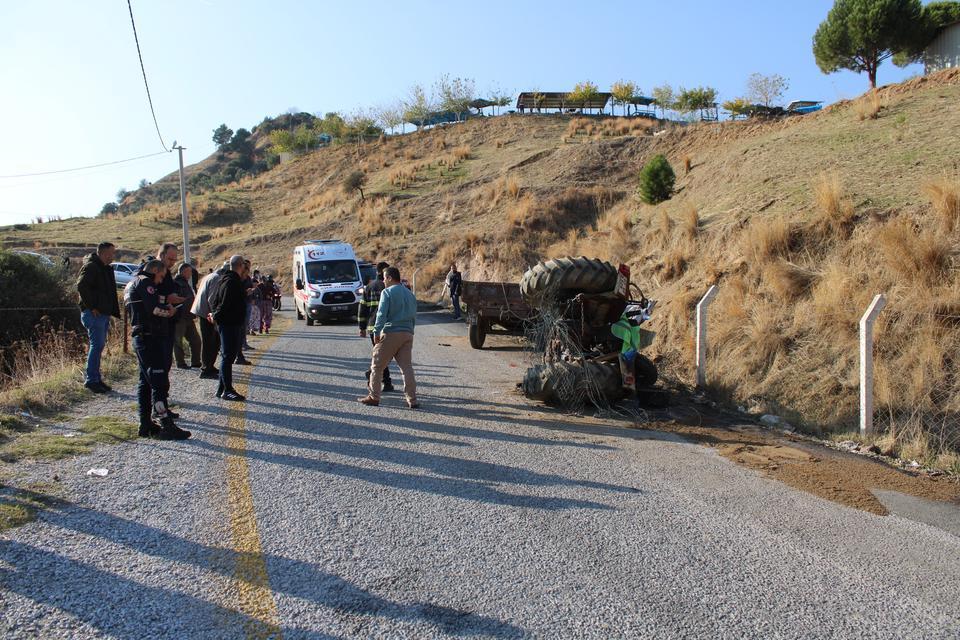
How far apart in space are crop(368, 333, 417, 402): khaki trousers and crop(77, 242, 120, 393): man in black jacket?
362cm

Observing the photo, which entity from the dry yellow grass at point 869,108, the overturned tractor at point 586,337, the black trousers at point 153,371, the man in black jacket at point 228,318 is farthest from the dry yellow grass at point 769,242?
the black trousers at point 153,371

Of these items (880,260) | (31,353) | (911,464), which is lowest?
(911,464)

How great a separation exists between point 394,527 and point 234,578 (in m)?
1.18

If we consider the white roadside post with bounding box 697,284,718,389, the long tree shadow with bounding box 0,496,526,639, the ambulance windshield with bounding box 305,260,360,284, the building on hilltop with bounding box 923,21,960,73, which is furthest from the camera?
the building on hilltop with bounding box 923,21,960,73

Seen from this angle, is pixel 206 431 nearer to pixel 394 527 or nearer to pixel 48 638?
pixel 394 527

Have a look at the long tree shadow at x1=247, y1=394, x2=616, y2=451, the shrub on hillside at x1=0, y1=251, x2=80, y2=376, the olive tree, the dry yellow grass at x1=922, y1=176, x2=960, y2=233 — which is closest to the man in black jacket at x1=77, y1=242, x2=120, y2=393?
the long tree shadow at x1=247, y1=394, x2=616, y2=451

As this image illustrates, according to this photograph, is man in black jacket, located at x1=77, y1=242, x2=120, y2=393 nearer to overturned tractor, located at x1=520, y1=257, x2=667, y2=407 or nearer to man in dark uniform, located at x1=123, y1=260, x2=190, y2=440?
man in dark uniform, located at x1=123, y1=260, x2=190, y2=440

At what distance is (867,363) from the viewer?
7895 millimetres

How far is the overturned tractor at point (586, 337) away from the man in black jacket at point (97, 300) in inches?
222

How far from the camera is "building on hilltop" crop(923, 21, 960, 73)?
92.5 feet

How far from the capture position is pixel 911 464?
23.4ft

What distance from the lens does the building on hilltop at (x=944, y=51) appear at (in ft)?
92.5

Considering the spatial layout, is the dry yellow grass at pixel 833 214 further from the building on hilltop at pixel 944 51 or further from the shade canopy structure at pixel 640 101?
the shade canopy structure at pixel 640 101

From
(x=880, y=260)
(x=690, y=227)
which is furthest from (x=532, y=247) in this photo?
(x=880, y=260)
